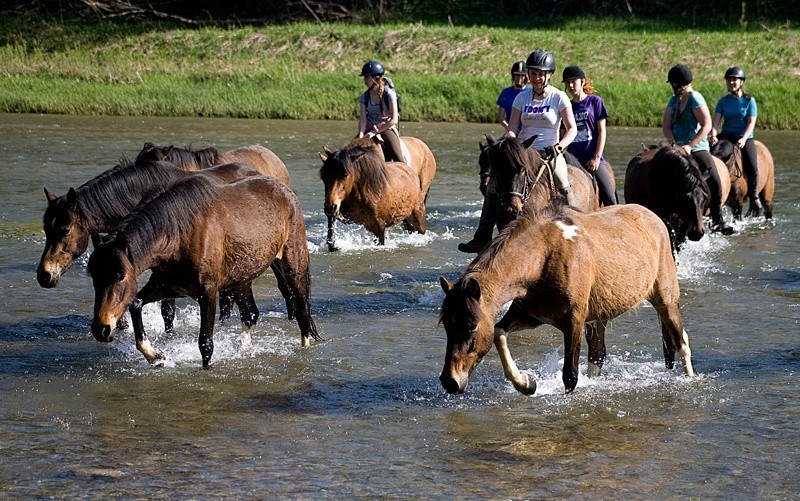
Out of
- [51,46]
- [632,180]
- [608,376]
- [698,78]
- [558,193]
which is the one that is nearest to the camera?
[608,376]

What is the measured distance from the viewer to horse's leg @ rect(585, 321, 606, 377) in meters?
7.75

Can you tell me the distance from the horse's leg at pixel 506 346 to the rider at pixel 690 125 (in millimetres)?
5855

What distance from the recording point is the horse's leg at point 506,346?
6749mm

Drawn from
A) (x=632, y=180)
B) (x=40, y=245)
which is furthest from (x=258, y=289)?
(x=632, y=180)

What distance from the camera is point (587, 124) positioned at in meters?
11.5

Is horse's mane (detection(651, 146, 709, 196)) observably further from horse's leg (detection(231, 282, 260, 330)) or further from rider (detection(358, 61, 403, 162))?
horse's leg (detection(231, 282, 260, 330))

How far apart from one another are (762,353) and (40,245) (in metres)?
8.14

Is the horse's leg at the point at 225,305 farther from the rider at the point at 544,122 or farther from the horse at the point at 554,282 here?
the horse at the point at 554,282

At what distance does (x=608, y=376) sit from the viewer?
796 centimetres

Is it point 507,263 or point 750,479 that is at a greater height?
point 507,263

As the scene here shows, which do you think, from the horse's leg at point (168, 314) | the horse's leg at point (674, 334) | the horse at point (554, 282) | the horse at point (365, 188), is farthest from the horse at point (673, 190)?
the horse's leg at point (168, 314)

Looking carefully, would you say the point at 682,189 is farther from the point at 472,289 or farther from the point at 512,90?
the point at 472,289

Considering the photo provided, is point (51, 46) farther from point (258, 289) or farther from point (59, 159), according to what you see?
point (258, 289)

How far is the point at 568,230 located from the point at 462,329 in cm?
108
